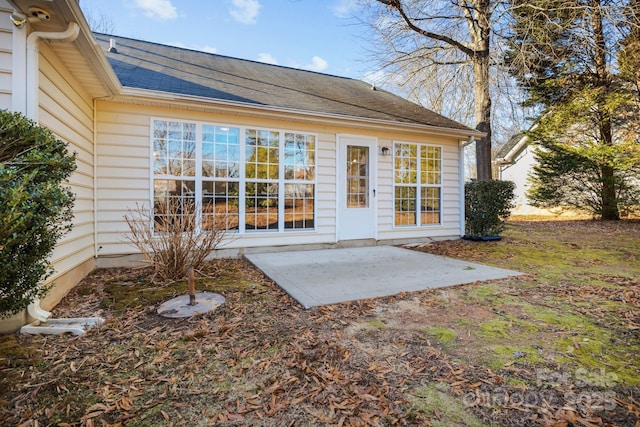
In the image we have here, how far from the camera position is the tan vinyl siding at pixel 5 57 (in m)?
2.82

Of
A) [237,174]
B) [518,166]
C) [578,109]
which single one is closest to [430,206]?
Answer: [237,174]

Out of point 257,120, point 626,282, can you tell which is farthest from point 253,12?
point 626,282

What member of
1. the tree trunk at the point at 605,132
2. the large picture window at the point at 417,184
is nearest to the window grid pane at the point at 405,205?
the large picture window at the point at 417,184

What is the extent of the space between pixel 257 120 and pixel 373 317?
418cm

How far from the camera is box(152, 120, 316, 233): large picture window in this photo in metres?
5.24

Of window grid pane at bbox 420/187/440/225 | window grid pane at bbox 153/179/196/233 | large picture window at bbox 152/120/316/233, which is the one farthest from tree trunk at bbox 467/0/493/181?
window grid pane at bbox 153/179/196/233

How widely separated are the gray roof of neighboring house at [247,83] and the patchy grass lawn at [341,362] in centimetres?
356

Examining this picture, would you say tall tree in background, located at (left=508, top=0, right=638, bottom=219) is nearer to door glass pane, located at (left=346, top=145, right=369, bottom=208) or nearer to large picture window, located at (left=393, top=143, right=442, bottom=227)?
large picture window, located at (left=393, top=143, right=442, bottom=227)

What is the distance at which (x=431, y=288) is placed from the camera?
3.81 meters

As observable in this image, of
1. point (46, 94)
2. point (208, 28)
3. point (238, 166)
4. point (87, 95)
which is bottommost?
point (238, 166)

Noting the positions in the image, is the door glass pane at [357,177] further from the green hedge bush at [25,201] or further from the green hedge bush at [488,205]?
the green hedge bush at [25,201]

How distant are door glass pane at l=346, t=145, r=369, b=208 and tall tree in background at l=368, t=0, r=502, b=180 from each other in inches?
186

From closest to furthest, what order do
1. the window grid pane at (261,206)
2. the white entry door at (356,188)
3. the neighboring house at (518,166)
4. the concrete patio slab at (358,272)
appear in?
the concrete patio slab at (358,272) → the window grid pane at (261,206) → the white entry door at (356,188) → the neighboring house at (518,166)

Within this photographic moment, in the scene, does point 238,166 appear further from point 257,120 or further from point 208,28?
point 208,28
